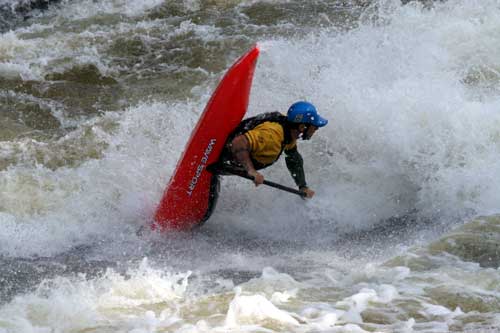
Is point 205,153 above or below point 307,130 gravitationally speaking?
below

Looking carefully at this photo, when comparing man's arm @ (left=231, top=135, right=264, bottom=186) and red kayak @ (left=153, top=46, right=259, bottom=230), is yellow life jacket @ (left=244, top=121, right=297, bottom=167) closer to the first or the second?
man's arm @ (left=231, top=135, right=264, bottom=186)

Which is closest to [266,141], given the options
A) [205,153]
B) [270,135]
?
[270,135]

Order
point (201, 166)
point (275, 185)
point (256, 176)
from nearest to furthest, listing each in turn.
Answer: point (256, 176)
point (275, 185)
point (201, 166)

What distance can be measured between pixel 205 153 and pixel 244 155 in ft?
2.06

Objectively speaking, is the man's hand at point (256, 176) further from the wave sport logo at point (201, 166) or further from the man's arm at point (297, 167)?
the wave sport logo at point (201, 166)

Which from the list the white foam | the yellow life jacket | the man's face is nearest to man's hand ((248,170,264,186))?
the yellow life jacket

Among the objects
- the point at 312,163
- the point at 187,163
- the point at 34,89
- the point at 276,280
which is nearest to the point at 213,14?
the point at 34,89

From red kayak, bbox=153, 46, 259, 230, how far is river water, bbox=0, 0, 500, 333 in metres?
0.19

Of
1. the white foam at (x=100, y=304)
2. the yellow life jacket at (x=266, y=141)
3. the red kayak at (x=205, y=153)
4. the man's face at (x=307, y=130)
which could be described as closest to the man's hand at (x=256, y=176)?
the yellow life jacket at (x=266, y=141)

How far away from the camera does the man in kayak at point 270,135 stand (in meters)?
5.42

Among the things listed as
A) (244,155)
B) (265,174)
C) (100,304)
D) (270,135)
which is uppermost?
(270,135)

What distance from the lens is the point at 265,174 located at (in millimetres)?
7051

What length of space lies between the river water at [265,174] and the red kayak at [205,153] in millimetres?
193

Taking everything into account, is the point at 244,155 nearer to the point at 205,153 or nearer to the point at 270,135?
the point at 270,135
